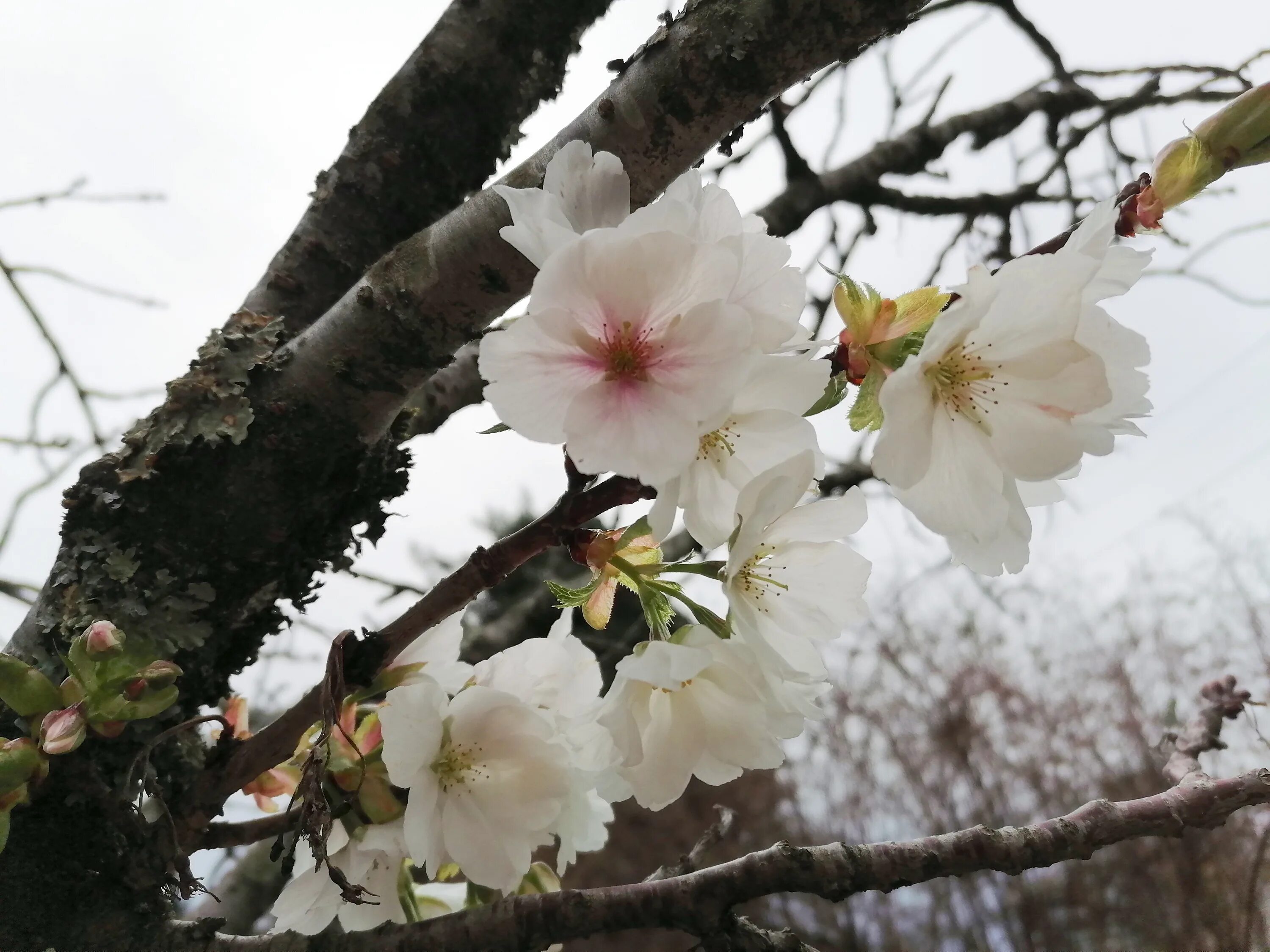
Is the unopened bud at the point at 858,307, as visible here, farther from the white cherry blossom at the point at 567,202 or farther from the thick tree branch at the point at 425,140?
the thick tree branch at the point at 425,140

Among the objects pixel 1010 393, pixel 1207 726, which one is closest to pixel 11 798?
pixel 1010 393

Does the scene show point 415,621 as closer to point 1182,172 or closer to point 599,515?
point 599,515

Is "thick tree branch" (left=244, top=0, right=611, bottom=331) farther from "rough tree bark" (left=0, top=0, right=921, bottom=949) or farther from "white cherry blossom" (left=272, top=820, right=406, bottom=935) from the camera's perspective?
"white cherry blossom" (left=272, top=820, right=406, bottom=935)

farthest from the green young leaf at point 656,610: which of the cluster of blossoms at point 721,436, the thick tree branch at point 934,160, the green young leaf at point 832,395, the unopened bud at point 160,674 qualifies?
the thick tree branch at point 934,160

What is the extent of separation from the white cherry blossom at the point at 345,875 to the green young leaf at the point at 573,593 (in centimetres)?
18

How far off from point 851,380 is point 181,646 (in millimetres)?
442

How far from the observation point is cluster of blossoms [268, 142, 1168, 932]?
29cm

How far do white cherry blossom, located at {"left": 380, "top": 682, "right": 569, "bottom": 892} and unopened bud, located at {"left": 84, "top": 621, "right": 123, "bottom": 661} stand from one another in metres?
0.14

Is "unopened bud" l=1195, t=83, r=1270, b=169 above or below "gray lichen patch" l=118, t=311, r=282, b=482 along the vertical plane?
below

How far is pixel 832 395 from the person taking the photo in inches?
13.5

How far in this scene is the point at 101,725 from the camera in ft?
1.33

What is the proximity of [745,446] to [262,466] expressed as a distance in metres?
0.34

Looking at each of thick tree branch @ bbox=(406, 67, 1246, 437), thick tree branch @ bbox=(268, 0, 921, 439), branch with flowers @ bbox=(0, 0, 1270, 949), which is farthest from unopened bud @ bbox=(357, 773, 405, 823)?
thick tree branch @ bbox=(406, 67, 1246, 437)

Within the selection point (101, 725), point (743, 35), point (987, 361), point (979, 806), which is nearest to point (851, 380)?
point (987, 361)
